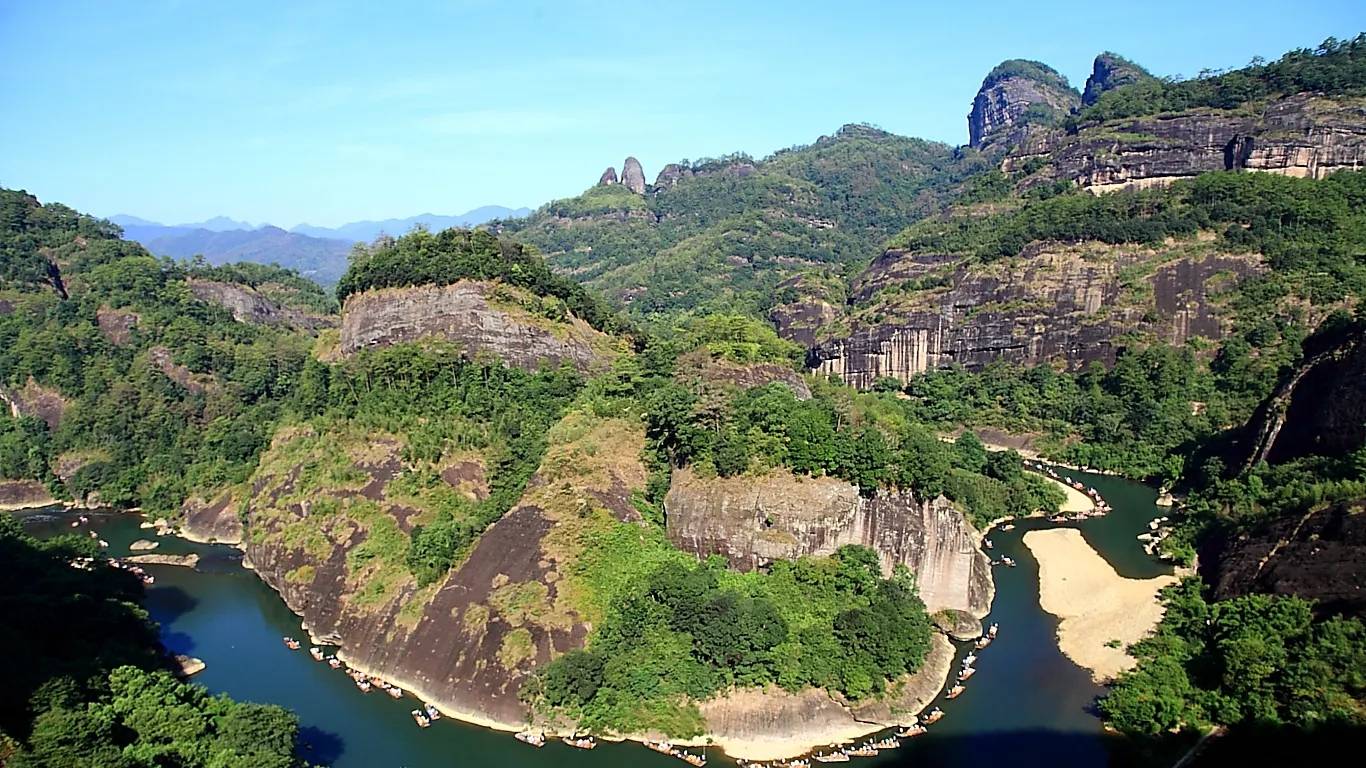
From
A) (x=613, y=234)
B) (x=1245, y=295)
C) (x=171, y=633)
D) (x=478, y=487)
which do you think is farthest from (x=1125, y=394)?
(x=613, y=234)

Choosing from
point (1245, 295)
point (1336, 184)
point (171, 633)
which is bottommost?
point (171, 633)

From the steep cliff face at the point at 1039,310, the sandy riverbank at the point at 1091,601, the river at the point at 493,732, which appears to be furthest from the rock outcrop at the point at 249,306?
the sandy riverbank at the point at 1091,601

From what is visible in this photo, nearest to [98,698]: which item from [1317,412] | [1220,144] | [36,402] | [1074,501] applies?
[36,402]

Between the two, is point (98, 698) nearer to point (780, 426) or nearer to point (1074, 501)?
point (780, 426)

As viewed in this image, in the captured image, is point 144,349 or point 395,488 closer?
point 395,488

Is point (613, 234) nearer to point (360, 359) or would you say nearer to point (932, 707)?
point (360, 359)

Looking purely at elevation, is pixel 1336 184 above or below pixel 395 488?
above
